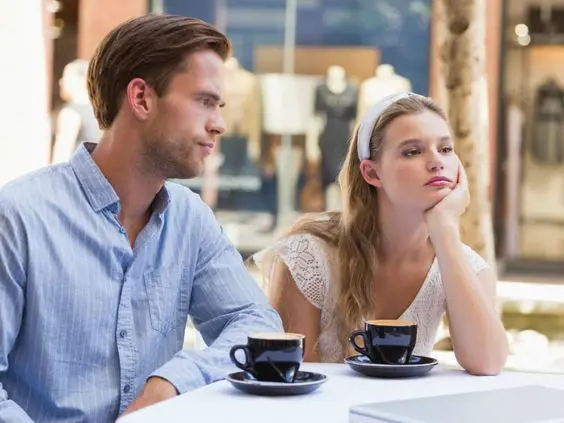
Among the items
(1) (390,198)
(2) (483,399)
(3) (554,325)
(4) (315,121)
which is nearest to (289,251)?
(1) (390,198)

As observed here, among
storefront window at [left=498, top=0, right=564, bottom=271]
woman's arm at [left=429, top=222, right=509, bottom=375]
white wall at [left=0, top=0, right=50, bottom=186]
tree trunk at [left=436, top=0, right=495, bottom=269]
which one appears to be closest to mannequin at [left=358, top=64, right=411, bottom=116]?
storefront window at [left=498, top=0, right=564, bottom=271]

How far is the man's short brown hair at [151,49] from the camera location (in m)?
2.06

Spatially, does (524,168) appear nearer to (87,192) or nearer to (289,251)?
(289,251)

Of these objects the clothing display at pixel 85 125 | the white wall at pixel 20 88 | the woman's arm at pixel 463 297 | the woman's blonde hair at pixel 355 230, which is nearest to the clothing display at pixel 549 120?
the clothing display at pixel 85 125

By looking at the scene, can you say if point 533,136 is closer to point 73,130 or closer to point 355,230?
point 73,130

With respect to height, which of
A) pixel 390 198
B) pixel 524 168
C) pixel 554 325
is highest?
pixel 390 198

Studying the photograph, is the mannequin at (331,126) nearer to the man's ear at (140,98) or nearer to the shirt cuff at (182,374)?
the man's ear at (140,98)

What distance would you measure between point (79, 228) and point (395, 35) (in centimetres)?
808

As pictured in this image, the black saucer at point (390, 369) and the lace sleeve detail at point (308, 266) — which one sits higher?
the lace sleeve detail at point (308, 266)

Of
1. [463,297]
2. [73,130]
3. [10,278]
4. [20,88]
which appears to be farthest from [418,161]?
[73,130]

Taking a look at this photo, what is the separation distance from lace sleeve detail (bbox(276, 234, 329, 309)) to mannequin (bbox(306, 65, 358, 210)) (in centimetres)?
685

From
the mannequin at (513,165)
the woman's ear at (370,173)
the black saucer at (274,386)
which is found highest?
the woman's ear at (370,173)

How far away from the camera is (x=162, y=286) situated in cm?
210

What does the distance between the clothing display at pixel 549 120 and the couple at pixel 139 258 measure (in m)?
7.47
